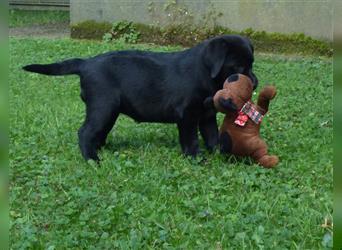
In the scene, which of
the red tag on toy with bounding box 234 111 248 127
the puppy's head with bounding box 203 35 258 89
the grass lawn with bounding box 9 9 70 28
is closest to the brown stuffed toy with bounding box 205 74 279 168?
the red tag on toy with bounding box 234 111 248 127

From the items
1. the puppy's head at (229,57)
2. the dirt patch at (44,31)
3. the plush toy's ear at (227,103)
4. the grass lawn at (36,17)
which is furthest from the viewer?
the grass lawn at (36,17)

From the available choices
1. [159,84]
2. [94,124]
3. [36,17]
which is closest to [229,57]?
[159,84]

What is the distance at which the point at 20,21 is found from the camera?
16.5m

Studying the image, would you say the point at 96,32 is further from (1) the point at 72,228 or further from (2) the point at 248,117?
(1) the point at 72,228

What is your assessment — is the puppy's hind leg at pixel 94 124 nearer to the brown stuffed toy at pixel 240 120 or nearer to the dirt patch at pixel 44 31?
the brown stuffed toy at pixel 240 120

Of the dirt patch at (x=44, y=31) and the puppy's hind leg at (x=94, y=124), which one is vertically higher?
the puppy's hind leg at (x=94, y=124)

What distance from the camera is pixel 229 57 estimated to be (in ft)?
13.7

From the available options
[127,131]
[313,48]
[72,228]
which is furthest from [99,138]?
[313,48]

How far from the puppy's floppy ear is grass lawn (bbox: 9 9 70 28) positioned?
39.9ft

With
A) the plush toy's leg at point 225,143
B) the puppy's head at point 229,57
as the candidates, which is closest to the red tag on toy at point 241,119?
the plush toy's leg at point 225,143

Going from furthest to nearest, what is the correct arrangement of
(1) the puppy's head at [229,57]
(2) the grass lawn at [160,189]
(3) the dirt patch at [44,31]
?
1. (3) the dirt patch at [44,31]
2. (1) the puppy's head at [229,57]
3. (2) the grass lawn at [160,189]

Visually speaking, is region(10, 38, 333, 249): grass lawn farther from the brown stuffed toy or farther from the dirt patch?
the dirt patch

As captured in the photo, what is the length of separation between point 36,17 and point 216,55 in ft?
47.5

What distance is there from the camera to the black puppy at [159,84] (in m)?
4.20
